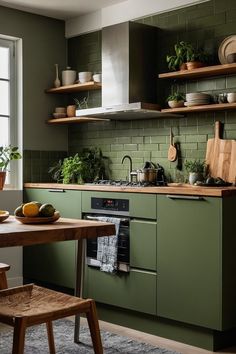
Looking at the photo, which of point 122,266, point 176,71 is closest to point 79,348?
point 122,266

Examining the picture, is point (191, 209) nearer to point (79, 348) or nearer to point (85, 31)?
point (79, 348)

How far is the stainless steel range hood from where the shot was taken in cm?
480

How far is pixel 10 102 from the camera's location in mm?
5508

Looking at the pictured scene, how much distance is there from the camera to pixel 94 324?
2.73 meters

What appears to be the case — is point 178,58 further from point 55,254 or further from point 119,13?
point 55,254

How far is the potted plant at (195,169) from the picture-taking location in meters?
4.45

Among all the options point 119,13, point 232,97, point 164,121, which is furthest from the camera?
point 119,13

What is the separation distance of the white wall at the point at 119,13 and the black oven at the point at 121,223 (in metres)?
1.69

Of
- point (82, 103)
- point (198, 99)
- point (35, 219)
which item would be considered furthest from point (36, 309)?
point (82, 103)

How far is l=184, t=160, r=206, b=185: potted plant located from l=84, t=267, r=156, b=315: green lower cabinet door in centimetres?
80

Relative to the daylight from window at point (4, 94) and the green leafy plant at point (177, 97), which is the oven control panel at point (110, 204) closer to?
the green leafy plant at point (177, 97)

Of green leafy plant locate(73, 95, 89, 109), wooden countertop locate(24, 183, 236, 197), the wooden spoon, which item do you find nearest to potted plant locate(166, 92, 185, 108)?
the wooden spoon

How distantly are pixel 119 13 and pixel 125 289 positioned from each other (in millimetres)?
2469

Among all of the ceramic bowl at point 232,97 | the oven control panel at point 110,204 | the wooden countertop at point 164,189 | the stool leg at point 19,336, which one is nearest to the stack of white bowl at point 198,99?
the ceramic bowl at point 232,97
